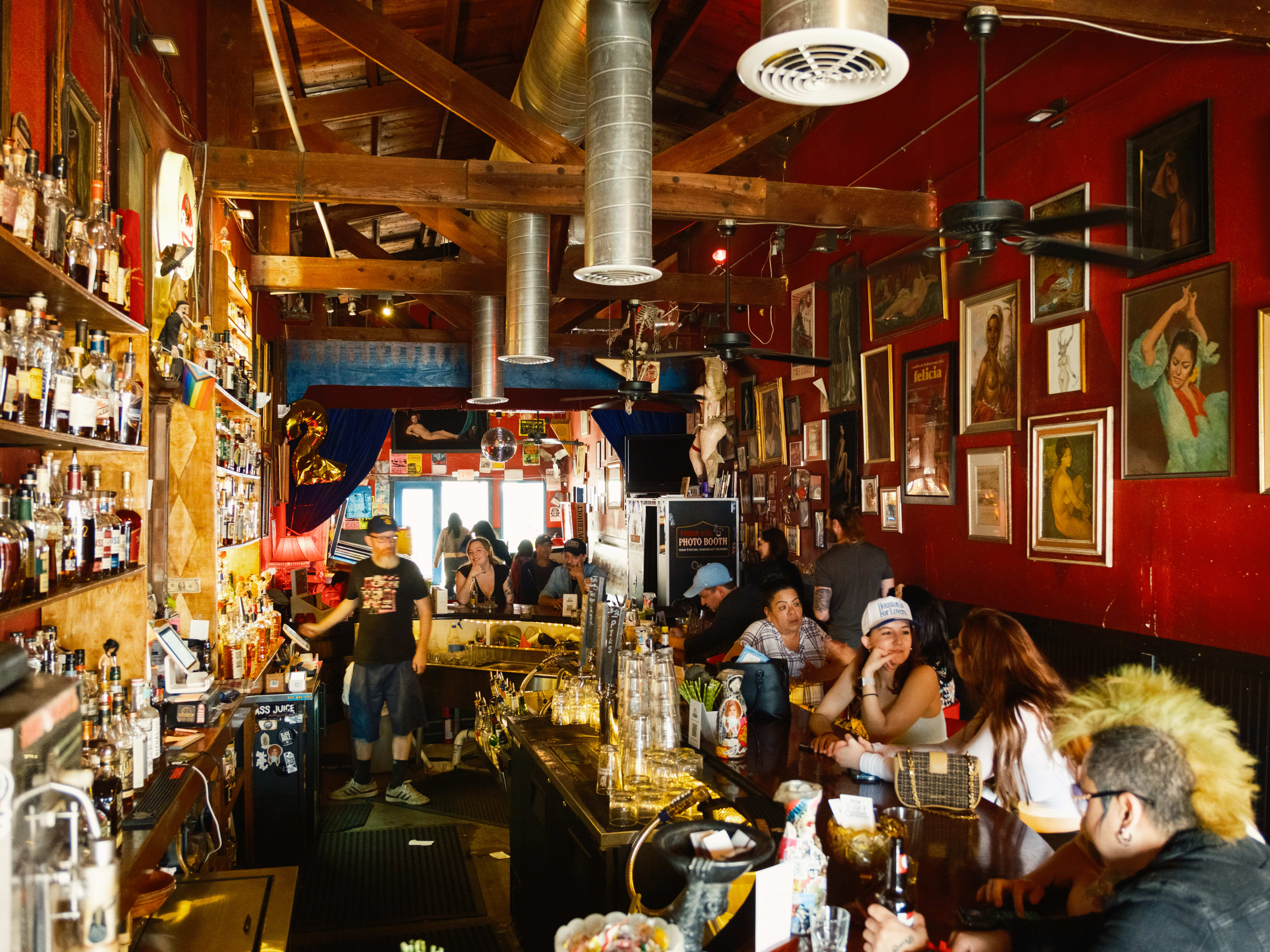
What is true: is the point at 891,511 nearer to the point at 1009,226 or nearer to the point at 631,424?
the point at 1009,226

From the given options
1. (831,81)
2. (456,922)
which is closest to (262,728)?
(456,922)

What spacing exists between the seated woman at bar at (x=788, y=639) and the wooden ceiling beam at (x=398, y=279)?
2.86 meters

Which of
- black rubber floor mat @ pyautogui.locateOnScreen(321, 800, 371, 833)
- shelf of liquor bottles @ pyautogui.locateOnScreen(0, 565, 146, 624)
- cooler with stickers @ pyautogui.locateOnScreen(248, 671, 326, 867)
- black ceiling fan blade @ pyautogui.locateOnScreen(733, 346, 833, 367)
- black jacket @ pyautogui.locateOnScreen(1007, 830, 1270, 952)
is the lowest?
black rubber floor mat @ pyautogui.locateOnScreen(321, 800, 371, 833)

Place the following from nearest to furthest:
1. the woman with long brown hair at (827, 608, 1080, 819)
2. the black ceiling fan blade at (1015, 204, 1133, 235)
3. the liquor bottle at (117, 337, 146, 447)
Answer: the woman with long brown hair at (827, 608, 1080, 819) < the liquor bottle at (117, 337, 146, 447) < the black ceiling fan blade at (1015, 204, 1133, 235)

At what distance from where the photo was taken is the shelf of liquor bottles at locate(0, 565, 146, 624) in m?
2.19

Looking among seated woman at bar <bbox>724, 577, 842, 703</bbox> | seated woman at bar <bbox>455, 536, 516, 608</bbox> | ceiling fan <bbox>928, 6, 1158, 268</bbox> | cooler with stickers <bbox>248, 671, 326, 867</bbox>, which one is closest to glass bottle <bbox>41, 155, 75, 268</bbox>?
ceiling fan <bbox>928, 6, 1158, 268</bbox>

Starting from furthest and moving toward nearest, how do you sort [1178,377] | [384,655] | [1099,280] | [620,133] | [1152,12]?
1. [384,655]
2. [1099,280]
3. [620,133]
4. [1178,377]
5. [1152,12]

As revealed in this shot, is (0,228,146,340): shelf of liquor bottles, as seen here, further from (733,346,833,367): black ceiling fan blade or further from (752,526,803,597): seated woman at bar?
(752,526,803,597): seated woman at bar

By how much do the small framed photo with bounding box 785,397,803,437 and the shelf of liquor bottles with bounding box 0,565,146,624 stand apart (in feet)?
18.7

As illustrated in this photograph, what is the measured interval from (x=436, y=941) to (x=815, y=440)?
4865 millimetres

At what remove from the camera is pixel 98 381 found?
9.37 feet

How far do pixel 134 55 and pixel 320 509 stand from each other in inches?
296

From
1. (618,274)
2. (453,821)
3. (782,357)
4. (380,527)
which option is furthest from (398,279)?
(453,821)

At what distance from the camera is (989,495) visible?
5.42 m
